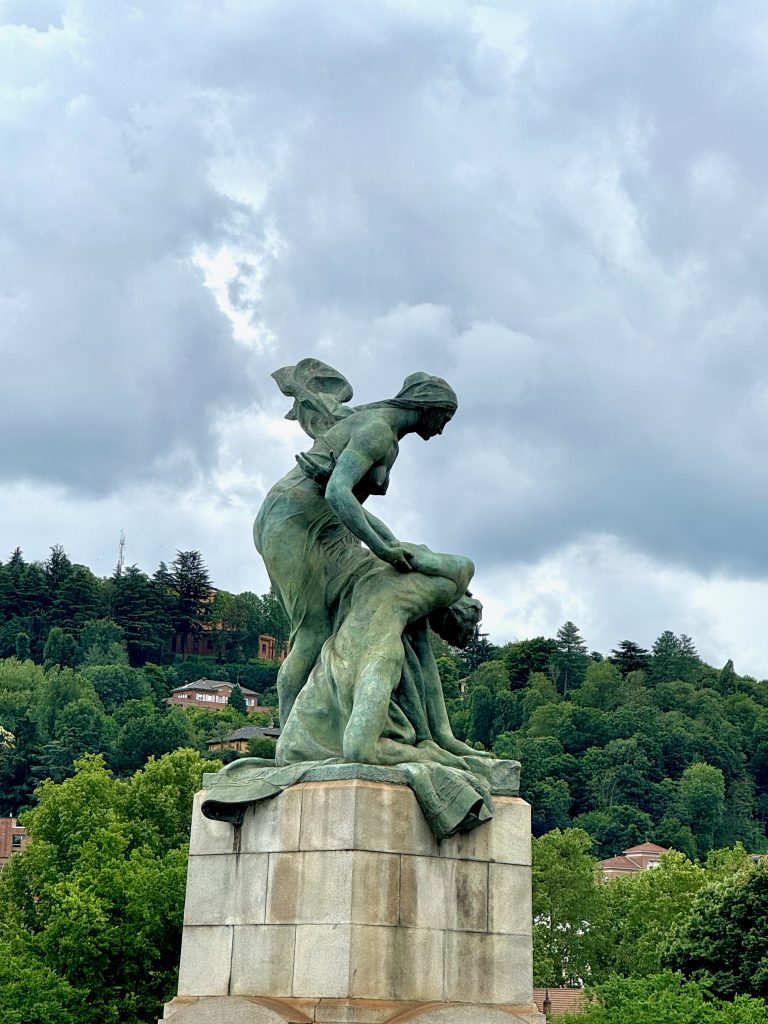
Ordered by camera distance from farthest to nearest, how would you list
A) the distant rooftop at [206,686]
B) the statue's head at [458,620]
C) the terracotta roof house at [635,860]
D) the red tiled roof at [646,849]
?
the distant rooftop at [206,686]
the red tiled roof at [646,849]
the terracotta roof house at [635,860]
the statue's head at [458,620]

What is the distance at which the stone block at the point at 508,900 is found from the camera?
10.9 m

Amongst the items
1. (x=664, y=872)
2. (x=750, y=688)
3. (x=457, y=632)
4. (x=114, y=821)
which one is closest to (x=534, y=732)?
(x=750, y=688)

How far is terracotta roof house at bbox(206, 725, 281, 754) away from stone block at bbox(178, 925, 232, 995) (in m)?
129

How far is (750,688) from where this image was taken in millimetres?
178000

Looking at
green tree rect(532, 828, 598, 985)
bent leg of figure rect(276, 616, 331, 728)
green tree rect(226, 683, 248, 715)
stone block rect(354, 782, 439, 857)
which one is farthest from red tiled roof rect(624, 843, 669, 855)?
stone block rect(354, 782, 439, 857)

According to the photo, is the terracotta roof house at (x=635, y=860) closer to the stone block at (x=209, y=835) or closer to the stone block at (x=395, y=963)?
the stone block at (x=209, y=835)

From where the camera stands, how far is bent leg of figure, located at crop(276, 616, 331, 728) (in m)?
11.8

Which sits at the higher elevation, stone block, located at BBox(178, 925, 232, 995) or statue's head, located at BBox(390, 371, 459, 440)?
statue's head, located at BBox(390, 371, 459, 440)

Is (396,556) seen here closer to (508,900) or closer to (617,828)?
(508,900)

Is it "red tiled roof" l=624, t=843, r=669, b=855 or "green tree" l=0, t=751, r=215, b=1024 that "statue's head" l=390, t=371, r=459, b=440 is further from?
"red tiled roof" l=624, t=843, r=669, b=855

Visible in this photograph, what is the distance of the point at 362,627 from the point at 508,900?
2.27m

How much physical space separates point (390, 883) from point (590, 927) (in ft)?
193

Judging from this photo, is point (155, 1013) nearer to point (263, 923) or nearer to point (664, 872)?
point (263, 923)

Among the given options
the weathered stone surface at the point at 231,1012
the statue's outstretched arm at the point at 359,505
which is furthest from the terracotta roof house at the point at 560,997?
the weathered stone surface at the point at 231,1012
